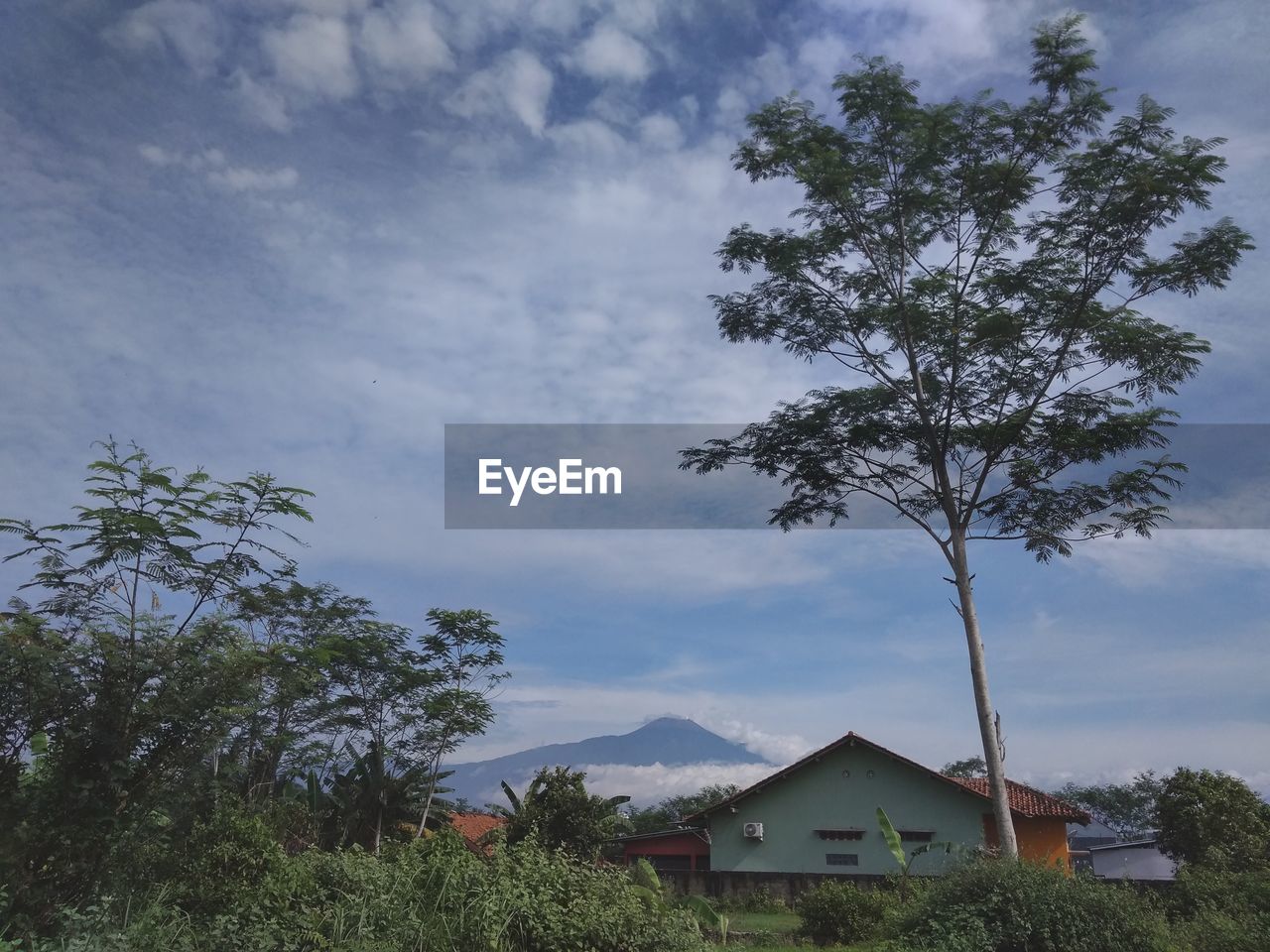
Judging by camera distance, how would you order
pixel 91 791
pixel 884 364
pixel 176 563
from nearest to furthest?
pixel 91 791 < pixel 176 563 < pixel 884 364

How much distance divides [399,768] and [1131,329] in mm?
23206

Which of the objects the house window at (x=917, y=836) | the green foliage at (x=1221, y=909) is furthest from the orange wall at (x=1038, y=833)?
the green foliage at (x=1221, y=909)

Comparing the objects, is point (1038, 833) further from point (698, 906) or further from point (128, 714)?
point (128, 714)

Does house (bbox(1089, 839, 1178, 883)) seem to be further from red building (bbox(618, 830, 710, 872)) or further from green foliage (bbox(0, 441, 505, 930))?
green foliage (bbox(0, 441, 505, 930))

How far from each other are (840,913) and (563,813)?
6757mm

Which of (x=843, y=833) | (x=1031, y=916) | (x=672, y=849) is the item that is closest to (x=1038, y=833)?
(x=843, y=833)

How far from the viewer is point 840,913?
19.5 m

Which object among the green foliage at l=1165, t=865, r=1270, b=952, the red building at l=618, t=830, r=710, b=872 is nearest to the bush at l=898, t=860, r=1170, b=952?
the green foliage at l=1165, t=865, r=1270, b=952

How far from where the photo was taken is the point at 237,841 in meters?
10.7

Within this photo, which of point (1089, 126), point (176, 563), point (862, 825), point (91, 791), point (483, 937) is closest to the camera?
point (483, 937)

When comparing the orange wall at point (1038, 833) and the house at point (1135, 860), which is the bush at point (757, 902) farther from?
the house at point (1135, 860)

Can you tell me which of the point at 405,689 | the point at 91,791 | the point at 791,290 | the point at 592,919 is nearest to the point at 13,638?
the point at 91,791

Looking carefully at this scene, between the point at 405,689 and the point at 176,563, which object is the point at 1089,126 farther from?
the point at 405,689

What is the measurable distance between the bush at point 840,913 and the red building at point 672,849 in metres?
12.9
